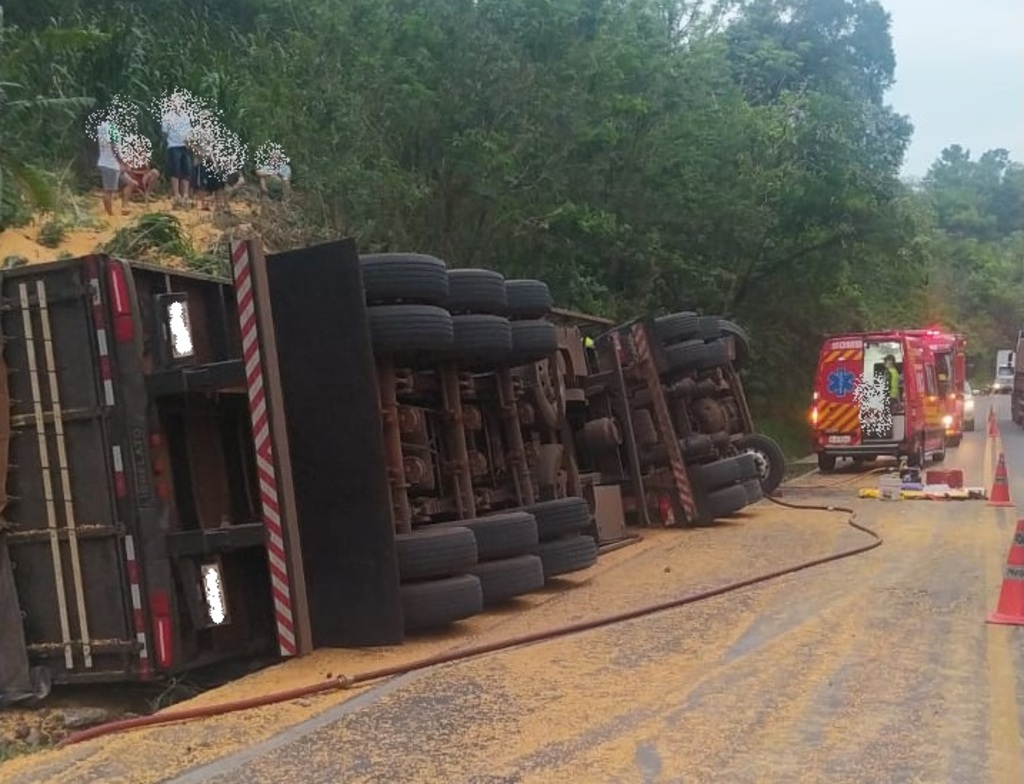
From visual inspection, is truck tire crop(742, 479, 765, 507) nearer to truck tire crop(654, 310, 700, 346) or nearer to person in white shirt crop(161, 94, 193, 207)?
Answer: truck tire crop(654, 310, 700, 346)

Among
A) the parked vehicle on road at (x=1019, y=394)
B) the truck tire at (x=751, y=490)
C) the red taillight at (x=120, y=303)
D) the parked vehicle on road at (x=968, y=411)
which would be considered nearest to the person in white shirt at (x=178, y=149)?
the truck tire at (x=751, y=490)

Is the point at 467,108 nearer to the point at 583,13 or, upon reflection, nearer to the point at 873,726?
the point at 583,13

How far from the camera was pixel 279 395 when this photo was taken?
A: 6.08 meters

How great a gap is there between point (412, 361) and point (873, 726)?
3765 millimetres

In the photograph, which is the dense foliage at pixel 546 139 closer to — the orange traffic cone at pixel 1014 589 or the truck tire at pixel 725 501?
the truck tire at pixel 725 501

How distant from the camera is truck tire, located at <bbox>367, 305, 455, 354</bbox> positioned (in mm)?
6531

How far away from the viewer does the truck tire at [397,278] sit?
6.70 metres

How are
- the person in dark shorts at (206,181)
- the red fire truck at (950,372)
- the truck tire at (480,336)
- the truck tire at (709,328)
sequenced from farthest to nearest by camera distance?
the red fire truck at (950,372) < the person in dark shorts at (206,181) < the truck tire at (709,328) < the truck tire at (480,336)

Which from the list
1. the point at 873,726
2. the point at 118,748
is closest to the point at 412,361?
the point at 118,748

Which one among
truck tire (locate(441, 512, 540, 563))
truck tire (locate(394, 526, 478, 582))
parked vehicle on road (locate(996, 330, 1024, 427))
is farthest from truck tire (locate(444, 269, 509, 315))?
parked vehicle on road (locate(996, 330, 1024, 427))

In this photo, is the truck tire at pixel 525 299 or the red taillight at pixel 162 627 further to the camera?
the truck tire at pixel 525 299

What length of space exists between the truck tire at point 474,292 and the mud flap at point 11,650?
3.13 metres

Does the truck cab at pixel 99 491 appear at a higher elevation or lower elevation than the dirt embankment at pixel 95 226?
lower

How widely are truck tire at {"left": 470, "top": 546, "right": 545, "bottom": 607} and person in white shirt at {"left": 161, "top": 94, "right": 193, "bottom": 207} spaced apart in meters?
13.4
